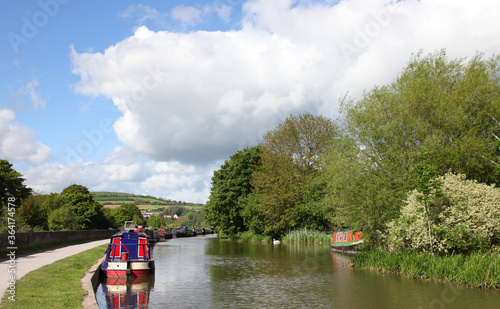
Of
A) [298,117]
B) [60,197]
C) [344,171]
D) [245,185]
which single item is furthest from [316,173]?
[60,197]

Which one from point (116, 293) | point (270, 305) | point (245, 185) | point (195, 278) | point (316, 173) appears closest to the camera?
point (270, 305)

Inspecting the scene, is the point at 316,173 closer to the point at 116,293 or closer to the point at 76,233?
the point at 76,233

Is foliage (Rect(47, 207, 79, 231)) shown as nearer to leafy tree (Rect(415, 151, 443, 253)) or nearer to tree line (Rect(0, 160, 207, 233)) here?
tree line (Rect(0, 160, 207, 233))

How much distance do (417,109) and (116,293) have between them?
19.5 metres

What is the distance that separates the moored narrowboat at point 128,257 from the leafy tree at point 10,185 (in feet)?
63.8

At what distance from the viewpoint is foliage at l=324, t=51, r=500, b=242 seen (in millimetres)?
23000

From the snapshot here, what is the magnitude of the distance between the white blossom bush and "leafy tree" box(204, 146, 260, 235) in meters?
43.7

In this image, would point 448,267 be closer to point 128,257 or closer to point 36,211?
point 128,257

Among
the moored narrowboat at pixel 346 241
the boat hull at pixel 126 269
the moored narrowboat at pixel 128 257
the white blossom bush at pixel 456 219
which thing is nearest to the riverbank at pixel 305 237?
the moored narrowboat at pixel 346 241

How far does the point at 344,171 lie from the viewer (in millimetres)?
25953

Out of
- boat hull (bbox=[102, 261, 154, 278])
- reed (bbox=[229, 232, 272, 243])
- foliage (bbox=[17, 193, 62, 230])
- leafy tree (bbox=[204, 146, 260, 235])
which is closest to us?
boat hull (bbox=[102, 261, 154, 278])

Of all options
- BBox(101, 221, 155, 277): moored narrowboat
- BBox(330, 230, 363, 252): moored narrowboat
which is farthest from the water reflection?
BBox(330, 230, 363, 252): moored narrowboat

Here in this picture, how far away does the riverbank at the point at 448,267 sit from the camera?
16.2 m

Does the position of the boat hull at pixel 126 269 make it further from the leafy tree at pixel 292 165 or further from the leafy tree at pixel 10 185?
the leafy tree at pixel 292 165
